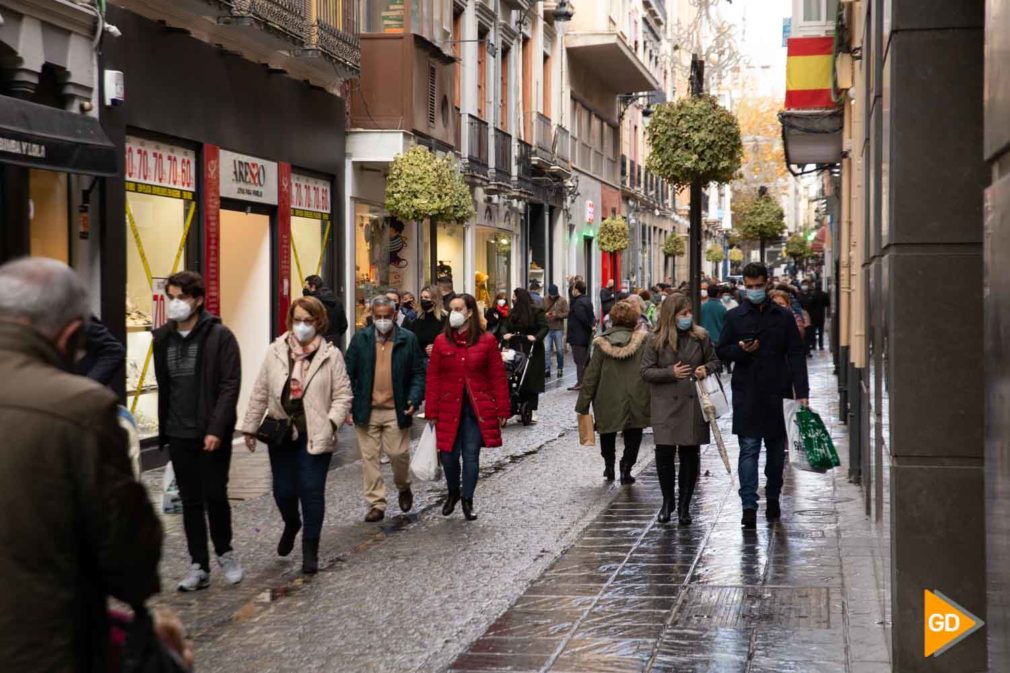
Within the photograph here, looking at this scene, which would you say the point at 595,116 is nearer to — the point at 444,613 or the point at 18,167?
the point at 18,167

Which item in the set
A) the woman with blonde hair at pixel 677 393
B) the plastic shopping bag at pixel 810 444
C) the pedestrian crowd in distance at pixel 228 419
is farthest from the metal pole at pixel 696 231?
the plastic shopping bag at pixel 810 444

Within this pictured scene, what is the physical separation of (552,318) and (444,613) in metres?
18.5

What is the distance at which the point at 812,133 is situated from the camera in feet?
58.3

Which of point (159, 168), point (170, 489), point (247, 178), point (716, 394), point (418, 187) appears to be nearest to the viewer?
point (170, 489)

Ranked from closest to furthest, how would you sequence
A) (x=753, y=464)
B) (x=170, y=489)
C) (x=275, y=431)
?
(x=275, y=431), (x=170, y=489), (x=753, y=464)

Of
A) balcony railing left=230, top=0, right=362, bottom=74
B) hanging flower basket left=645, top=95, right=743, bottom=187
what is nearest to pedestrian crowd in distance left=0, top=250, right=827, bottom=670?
hanging flower basket left=645, top=95, right=743, bottom=187

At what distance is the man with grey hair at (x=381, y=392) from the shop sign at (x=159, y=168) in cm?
499

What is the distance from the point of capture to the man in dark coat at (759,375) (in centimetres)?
1120

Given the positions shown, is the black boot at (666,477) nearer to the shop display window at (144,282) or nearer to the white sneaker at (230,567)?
the white sneaker at (230,567)

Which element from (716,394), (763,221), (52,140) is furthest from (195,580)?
(763,221)

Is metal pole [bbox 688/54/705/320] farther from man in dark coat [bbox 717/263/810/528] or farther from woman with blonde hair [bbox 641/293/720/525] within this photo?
man in dark coat [bbox 717/263/810/528]

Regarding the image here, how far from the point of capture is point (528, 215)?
37.9 m

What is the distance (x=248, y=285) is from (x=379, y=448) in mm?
8452

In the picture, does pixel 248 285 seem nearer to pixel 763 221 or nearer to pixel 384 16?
pixel 384 16
